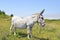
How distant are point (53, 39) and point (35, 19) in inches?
107

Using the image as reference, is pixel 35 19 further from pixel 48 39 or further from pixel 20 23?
pixel 48 39

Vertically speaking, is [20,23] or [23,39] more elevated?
[20,23]

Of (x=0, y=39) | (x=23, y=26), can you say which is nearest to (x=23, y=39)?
(x=23, y=26)

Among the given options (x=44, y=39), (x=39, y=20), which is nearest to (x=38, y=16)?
(x=39, y=20)

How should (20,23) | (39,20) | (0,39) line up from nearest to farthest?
(0,39) < (39,20) < (20,23)

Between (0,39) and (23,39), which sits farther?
(23,39)

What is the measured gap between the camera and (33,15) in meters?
14.4

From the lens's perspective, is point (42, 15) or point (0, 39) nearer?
point (0, 39)

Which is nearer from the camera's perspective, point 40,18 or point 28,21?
point 40,18

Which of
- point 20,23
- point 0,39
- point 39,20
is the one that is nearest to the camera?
point 0,39

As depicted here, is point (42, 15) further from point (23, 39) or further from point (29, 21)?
point (23, 39)

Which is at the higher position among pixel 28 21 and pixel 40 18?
pixel 40 18

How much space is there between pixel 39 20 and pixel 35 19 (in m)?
0.35

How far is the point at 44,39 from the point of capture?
1547cm
